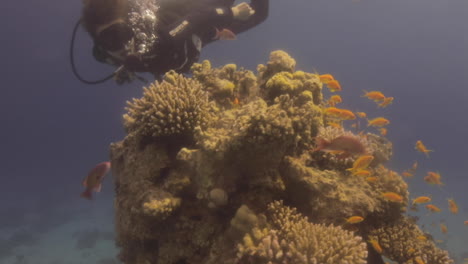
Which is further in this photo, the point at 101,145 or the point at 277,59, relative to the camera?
the point at 101,145

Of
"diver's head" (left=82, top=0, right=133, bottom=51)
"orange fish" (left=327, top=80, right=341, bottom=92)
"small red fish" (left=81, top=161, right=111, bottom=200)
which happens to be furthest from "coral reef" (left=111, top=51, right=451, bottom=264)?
"orange fish" (left=327, top=80, right=341, bottom=92)

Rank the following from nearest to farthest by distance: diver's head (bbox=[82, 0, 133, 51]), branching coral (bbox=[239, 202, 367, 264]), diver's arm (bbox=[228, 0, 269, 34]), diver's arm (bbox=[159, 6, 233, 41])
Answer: branching coral (bbox=[239, 202, 367, 264])
diver's head (bbox=[82, 0, 133, 51])
diver's arm (bbox=[159, 6, 233, 41])
diver's arm (bbox=[228, 0, 269, 34])

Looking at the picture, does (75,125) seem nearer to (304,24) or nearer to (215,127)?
(304,24)

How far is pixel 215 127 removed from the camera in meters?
4.19

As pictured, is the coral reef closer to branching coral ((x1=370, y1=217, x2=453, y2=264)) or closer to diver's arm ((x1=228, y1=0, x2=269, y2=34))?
branching coral ((x1=370, y1=217, x2=453, y2=264))

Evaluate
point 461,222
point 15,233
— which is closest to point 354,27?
point 461,222

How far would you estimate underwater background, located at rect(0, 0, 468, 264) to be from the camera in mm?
29594

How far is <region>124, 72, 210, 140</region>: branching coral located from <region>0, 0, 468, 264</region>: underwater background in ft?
60.8

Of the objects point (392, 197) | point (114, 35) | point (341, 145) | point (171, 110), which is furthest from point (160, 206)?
point (392, 197)

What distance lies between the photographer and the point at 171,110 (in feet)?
13.3

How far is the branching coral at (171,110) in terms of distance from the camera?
13.4 feet

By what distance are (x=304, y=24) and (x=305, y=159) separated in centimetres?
10737

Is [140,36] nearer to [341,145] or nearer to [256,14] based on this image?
[341,145]

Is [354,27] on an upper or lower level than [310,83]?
upper
